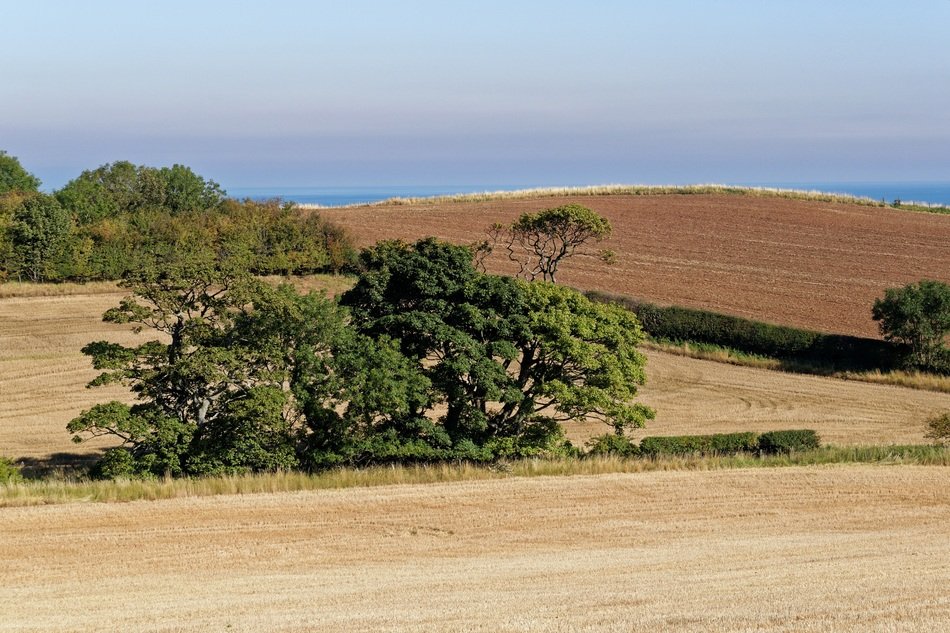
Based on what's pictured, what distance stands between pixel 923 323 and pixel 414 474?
101 feet

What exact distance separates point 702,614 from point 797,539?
343 inches

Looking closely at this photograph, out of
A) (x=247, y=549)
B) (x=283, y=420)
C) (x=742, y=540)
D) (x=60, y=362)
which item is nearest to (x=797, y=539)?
(x=742, y=540)

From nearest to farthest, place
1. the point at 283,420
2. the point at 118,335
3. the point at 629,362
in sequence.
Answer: the point at 283,420 → the point at 629,362 → the point at 118,335

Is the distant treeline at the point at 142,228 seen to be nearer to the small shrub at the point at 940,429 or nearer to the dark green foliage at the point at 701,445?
the dark green foliage at the point at 701,445

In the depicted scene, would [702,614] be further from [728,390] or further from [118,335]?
[118,335]

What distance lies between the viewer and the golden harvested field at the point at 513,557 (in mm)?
16953

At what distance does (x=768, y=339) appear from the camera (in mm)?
53750

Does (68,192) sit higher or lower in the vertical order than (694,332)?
higher

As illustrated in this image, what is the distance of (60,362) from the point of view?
162ft

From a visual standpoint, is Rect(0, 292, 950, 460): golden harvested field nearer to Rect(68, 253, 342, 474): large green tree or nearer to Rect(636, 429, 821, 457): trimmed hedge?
Rect(636, 429, 821, 457): trimmed hedge

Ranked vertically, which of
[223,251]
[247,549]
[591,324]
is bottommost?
[247,549]

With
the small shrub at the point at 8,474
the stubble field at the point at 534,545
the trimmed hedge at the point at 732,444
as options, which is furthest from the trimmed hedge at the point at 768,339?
the small shrub at the point at 8,474

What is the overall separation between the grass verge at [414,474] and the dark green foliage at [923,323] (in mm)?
16048

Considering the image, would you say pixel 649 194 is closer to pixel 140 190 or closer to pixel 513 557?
pixel 140 190
